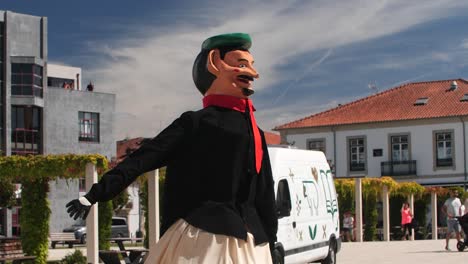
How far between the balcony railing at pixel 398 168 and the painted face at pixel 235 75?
197 ft

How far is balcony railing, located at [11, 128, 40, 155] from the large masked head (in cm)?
5214

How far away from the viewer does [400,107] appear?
68125 mm

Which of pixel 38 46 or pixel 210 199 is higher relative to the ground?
pixel 38 46

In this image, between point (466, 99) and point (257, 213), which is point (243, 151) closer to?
point (257, 213)

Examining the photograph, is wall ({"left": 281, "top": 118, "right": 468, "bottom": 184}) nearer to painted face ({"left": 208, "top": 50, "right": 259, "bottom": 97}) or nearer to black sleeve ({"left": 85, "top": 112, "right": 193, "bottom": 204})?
painted face ({"left": 208, "top": 50, "right": 259, "bottom": 97})

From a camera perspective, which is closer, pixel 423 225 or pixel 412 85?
pixel 423 225

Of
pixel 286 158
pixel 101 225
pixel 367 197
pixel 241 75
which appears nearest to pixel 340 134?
pixel 367 197

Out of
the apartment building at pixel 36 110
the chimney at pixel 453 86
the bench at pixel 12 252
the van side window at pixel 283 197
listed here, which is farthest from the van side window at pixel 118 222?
the van side window at pixel 283 197

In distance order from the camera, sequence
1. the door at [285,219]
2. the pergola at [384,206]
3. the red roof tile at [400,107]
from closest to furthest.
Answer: the door at [285,219]
the pergola at [384,206]
the red roof tile at [400,107]

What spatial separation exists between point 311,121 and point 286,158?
53331 millimetres

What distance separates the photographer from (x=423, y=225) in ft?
149

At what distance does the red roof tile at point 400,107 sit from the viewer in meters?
65.8

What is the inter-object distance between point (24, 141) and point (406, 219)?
91.2 ft

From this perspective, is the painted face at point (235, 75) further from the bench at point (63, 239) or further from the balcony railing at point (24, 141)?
the balcony railing at point (24, 141)
